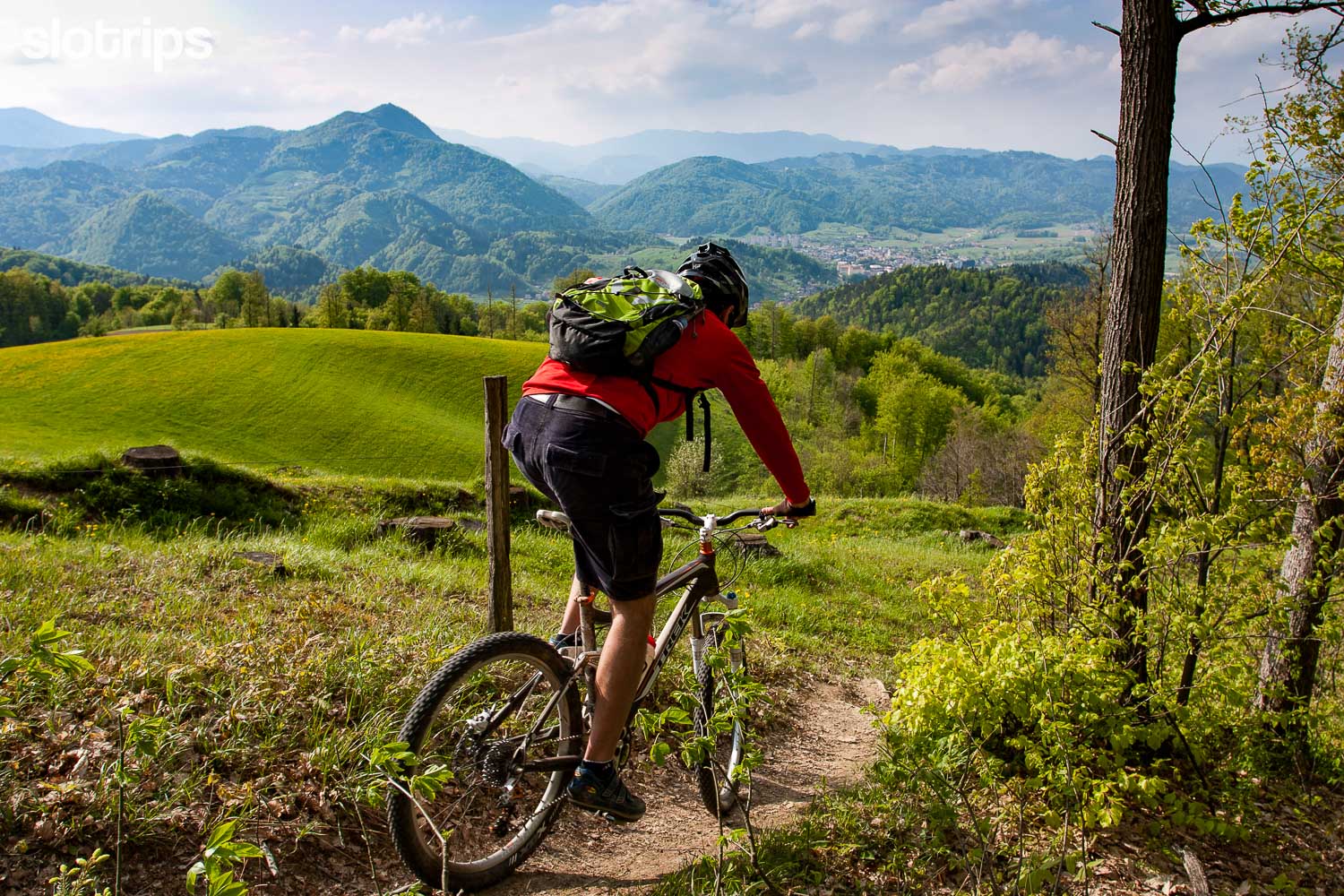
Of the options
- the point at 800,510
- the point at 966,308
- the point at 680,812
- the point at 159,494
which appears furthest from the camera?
the point at 966,308

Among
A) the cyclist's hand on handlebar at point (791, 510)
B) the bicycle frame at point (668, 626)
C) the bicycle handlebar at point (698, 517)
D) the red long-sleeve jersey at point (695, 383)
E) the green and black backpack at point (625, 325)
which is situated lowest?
the bicycle frame at point (668, 626)

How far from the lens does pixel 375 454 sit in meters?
37.7

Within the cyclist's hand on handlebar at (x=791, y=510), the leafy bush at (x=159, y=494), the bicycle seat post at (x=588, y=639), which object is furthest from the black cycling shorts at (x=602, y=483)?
the leafy bush at (x=159, y=494)

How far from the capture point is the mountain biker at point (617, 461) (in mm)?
3102

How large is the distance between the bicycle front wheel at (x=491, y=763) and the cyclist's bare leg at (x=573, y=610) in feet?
0.93

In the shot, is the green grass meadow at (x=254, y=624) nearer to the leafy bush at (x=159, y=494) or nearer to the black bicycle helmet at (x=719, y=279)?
the leafy bush at (x=159, y=494)

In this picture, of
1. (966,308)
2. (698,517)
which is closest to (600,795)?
(698,517)

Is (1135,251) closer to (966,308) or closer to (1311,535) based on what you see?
(1311,535)

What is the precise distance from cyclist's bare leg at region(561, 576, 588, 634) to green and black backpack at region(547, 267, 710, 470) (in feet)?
3.54

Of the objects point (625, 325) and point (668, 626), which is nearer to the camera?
point (625, 325)

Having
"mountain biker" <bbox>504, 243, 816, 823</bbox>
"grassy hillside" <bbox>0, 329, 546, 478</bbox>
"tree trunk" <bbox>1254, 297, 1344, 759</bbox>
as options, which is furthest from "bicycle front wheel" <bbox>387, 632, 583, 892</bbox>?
"grassy hillside" <bbox>0, 329, 546, 478</bbox>

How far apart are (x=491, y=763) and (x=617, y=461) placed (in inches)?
61.5

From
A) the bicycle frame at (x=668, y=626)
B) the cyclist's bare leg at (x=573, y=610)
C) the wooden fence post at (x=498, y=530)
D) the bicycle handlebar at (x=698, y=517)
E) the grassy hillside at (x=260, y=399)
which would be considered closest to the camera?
the bicycle frame at (x=668, y=626)

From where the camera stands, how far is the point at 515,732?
3.62 meters
